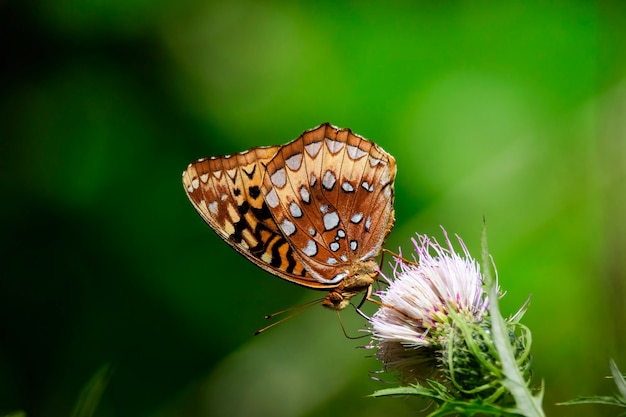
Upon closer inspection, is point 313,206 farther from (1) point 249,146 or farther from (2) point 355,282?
(1) point 249,146

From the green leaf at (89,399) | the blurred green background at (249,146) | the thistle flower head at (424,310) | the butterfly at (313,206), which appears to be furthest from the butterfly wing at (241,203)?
the blurred green background at (249,146)

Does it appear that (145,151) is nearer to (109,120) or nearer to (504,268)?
(109,120)

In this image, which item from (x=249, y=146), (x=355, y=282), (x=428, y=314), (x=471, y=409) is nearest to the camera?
(x=471, y=409)

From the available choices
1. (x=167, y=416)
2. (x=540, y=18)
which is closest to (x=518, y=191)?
(x=540, y=18)

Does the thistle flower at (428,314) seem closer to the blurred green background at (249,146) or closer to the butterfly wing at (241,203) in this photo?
the butterfly wing at (241,203)

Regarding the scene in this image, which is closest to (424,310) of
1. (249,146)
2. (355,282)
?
(355,282)

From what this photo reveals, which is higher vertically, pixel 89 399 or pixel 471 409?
pixel 89 399
